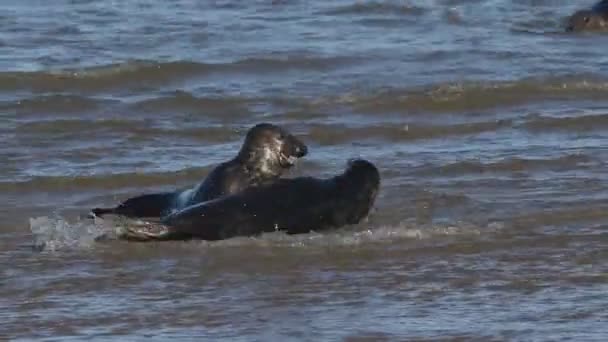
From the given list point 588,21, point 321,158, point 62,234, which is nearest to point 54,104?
point 321,158

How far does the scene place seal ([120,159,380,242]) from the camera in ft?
27.4

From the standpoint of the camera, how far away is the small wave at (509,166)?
10.2 meters

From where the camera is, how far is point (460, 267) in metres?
7.97

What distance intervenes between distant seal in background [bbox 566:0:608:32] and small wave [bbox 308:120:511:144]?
4582 mm

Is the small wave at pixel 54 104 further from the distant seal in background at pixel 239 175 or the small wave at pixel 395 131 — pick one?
the distant seal in background at pixel 239 175

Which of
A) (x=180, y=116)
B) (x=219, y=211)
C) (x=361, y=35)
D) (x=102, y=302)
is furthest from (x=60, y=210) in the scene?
(x=361, y=35)

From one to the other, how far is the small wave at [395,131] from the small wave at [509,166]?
124cm

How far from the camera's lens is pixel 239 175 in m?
9.09

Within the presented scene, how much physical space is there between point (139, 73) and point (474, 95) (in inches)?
115

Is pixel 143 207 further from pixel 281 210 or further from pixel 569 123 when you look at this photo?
pixel 569 123

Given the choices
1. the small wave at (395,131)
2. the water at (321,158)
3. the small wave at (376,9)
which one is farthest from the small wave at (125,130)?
the small wave at (376,9)

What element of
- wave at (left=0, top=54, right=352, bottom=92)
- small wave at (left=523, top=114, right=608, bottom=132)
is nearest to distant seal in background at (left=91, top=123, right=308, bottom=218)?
small wave at (left=523, top=114, right=608, bottom=132)

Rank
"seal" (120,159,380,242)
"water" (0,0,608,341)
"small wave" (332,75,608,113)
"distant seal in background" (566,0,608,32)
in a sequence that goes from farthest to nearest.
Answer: "distant seal in background" (566,0,608,32)
"small wave" (332,75,608,113)
"seal" (120,159,380,242)
"water" (0,0,608,341)

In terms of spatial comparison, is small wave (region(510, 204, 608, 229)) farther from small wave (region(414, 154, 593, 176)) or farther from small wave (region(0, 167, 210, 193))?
small wave (region(0, 167, 210, 193))
